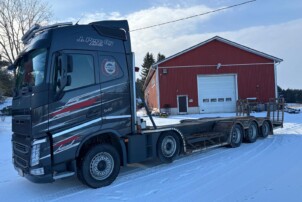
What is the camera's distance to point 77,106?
19.5ft

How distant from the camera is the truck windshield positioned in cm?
575

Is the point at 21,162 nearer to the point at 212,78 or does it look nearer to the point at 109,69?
the point at 109,69

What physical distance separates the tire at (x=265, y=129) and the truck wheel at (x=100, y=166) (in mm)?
7472

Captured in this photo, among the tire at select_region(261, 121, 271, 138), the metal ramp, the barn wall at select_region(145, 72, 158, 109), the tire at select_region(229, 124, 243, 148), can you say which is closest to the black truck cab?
the tire at select_region(229, 124, 243, 148)

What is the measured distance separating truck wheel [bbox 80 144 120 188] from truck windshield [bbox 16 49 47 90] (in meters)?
1.80

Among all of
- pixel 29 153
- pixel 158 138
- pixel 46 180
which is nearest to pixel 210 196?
pixel 158 138

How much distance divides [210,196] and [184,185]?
807 millimetres

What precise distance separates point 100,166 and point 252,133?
700 centimetres

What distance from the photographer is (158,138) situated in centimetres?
770

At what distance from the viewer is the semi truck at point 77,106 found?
5629 millimetres

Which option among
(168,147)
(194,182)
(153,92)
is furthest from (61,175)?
(153,92)

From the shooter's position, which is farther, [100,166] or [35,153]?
[100,166]

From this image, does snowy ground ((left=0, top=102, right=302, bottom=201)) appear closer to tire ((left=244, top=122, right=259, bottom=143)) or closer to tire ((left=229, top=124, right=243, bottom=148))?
tire ((left=229, top=124, right=243, bottom=148))

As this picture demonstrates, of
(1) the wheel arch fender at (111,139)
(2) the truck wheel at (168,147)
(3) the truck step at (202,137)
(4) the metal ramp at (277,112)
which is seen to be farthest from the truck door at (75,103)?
(4) the metal ramp at (277,112)
